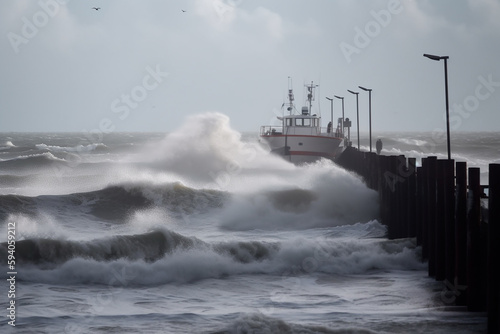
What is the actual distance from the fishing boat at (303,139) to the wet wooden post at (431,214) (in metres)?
33.4

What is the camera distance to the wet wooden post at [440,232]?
15.0 metres

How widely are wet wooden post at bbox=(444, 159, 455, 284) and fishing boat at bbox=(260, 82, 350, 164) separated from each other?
115 ft

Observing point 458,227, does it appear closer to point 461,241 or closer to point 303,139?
point 461,241

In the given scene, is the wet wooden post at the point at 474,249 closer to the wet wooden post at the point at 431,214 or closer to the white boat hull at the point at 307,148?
Answer: the wet wooden post at the point at 431,214

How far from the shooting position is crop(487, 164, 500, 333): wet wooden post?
11.1m

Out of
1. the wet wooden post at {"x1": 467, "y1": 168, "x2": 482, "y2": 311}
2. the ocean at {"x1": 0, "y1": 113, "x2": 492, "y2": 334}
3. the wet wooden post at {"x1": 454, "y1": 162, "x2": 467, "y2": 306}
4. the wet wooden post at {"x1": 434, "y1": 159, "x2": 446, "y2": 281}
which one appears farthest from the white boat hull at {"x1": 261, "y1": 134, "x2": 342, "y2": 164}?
the wet wooden post at {"x1": 467, "y1": 168, "x2": 482, "y2": 311}

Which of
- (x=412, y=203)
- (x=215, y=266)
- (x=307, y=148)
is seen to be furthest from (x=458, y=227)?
(x=307, y=148)

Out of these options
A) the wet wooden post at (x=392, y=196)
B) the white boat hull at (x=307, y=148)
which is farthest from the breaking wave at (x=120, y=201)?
the white boat hull at (x=307, y=148)

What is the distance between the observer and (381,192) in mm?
25156

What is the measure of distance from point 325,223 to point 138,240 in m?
9.96

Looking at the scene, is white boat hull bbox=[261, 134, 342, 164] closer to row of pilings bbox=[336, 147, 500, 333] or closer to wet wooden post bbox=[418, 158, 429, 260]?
row of pilings bbox=[336, 147, 500, 333]

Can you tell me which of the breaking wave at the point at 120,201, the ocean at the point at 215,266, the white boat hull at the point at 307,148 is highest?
the white boat hull at the point at 307,148

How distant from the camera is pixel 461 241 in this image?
44.2 ft

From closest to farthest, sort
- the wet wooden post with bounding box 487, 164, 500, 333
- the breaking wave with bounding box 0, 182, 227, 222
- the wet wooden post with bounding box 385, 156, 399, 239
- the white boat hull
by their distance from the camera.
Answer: the wet wooden post with bounding box 487, 164, 500, 333 → the wet wooden post with bounding box 385, 156, 399, 239 → the breaking wave with bounding box 0, 182, 227, 222 → the white boat hull
